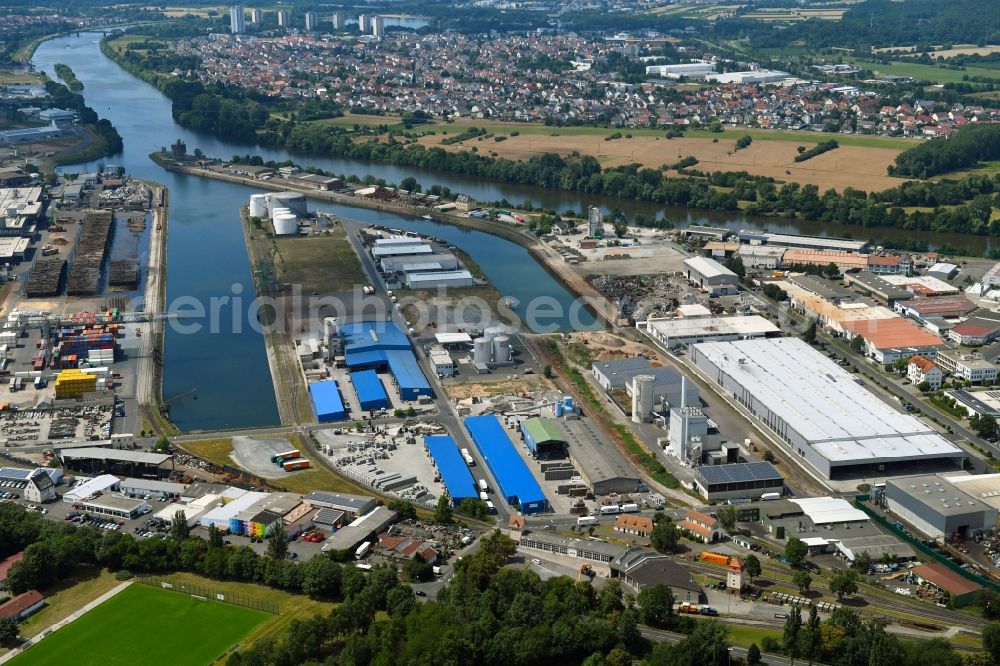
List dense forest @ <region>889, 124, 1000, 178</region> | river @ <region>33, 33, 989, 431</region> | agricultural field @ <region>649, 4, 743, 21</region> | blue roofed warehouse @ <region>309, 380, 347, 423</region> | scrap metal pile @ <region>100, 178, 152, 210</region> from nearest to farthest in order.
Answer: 1. blue roofed warehouse @ <region>309, 380, 347, 423</region>
2. river @ <region>33, 33, 989, 431</region>
3. scrap metal pile @ <region>100, 178, 152, 210</region>
4. dense forest @ <region>889, 124, 1000, 178</region>
5. agricultural field @ <region>649, 4, 743, 21</region>

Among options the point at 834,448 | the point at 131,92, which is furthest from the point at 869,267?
the point at 131,92

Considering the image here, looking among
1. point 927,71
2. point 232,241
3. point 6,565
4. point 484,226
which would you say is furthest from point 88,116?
point 927,71

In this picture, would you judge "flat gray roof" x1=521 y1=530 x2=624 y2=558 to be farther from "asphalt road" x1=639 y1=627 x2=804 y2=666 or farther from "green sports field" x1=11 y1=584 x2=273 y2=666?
"green sports field" x1=11 y1=584 x2=273 y2=666

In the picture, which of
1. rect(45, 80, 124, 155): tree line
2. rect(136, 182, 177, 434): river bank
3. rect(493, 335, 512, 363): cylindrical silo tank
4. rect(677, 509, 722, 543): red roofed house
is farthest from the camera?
rect(45, 80, 124, 155): tree line

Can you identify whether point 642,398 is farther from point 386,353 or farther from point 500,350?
point 386,353

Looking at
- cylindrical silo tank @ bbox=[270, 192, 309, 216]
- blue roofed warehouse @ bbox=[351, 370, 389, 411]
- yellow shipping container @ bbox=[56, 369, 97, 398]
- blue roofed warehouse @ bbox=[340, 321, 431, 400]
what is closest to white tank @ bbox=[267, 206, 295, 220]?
cylindrical silo tank @ bbox=[270, 192, 309, 216]

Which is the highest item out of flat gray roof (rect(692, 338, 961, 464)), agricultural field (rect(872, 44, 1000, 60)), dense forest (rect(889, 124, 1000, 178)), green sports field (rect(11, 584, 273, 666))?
agricultural field (rect(872, 44, 1000, 60))
